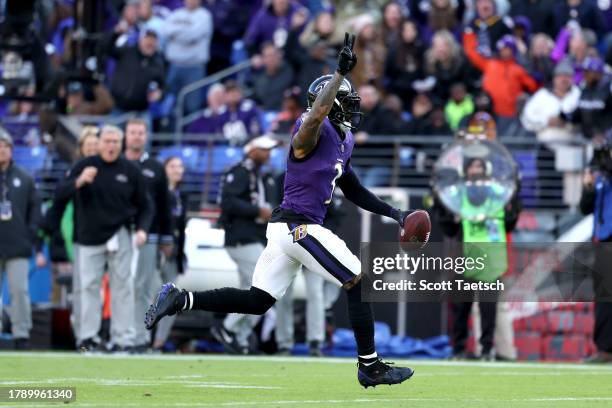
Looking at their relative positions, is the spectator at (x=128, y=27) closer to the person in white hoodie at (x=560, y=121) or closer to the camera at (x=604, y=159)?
the person in white hoodie at (x=560, y=121)

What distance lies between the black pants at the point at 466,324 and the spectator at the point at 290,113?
4743 mm

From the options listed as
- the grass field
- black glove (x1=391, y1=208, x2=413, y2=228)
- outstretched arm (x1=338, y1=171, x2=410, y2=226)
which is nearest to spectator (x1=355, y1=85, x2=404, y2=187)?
the grass field

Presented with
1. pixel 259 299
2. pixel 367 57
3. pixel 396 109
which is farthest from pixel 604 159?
pixel 259 299

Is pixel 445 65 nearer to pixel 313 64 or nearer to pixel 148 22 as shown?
pixel 313 64

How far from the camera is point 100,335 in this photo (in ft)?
55.7

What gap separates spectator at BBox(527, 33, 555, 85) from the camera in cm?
1986

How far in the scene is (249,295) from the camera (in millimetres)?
9984

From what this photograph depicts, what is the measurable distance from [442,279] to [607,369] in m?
1.77

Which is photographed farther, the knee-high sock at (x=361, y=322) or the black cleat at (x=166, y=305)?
the black cleat at (x=166, y=305)

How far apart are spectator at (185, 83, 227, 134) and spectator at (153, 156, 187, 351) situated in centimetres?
398

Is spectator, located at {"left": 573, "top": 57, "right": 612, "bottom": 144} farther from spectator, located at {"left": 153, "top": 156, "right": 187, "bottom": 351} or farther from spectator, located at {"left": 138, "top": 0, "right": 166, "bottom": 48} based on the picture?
spectator, located at {"left": 138, "top": 0, "right": 166, "bottom": 48}

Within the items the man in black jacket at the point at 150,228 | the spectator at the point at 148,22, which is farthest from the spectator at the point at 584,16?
the man in black jacket at the point at 150,228

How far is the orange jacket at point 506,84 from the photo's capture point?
19750 millimetres

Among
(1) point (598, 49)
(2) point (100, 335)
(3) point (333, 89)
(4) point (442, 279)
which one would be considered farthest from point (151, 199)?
(1) point (598, 49)
